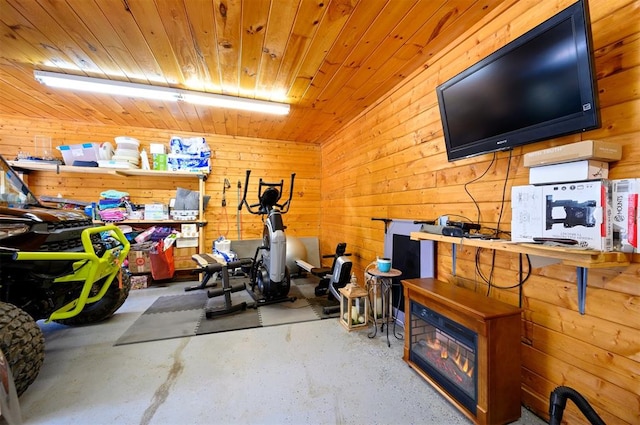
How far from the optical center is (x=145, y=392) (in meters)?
1.62

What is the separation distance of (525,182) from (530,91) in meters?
0.51

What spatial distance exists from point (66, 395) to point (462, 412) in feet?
8.02

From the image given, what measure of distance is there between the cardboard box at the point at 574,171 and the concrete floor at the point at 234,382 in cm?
134

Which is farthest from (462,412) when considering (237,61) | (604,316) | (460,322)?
(237,61)

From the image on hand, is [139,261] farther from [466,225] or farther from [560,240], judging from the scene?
[560,240]

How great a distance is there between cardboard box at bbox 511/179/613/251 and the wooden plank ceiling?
4.31 feet

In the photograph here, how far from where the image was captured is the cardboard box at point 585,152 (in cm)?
106

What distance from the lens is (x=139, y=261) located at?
3.80 m

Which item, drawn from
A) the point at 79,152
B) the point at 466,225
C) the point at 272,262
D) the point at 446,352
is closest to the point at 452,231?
the point at 466,225

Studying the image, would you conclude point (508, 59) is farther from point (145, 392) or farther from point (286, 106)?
point (145, 392)

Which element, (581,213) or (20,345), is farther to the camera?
(20,345)

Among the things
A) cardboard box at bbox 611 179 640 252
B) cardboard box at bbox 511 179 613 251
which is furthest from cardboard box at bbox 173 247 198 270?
cardboard box at bbox 611 179 640 252

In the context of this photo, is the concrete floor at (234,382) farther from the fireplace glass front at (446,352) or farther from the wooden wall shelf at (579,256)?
the wooden wall shelf at (579,256)

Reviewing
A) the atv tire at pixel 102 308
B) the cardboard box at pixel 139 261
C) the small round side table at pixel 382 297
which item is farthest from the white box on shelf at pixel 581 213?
the cardboard box at pixel 139 261
